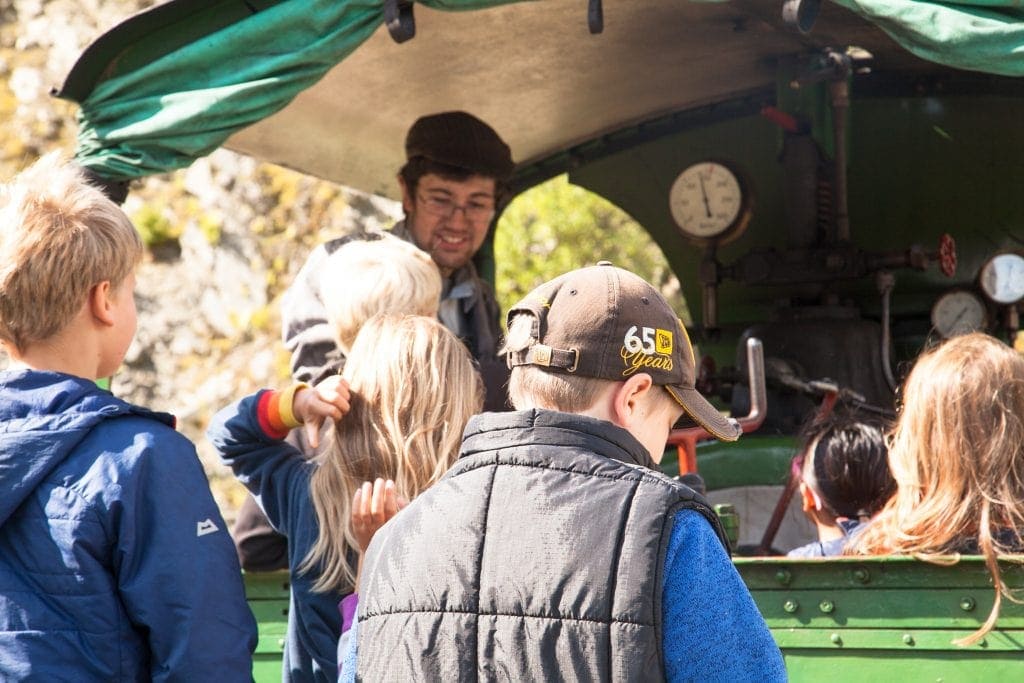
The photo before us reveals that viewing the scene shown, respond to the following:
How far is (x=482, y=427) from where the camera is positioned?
6.20 ft

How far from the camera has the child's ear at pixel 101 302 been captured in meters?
2.31

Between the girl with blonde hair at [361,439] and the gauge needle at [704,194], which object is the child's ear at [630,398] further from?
the gauge needle at [704,194]

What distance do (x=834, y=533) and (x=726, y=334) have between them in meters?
2.10

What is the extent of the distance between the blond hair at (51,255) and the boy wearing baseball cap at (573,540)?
70 centimetres

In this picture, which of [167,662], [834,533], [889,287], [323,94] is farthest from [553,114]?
[167,662]

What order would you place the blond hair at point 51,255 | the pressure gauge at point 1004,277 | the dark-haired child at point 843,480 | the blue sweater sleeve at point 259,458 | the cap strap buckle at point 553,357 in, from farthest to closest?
1. the pressure gauge at point 1004,277
2. the dark-haired child at point 843,480
3. the blue sweater sleeve at point 259,458
4. the blond hair at point 51,255
5. the cap strap buckle at point 553,357

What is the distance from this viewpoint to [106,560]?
2.18m

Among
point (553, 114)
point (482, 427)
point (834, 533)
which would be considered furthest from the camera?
point (553, 114)

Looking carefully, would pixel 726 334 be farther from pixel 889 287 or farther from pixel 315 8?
pixel 315 8

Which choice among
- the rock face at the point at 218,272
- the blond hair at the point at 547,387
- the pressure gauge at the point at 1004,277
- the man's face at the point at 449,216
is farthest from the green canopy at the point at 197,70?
the rock face at the point at 218,272

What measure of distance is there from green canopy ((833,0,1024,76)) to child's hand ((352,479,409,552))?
143cm

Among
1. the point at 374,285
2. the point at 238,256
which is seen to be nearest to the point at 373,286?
the point at 374,285

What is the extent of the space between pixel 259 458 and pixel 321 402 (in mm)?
304

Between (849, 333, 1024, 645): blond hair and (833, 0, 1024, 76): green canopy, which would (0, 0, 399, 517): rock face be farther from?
(849, 333, 1024, 645): blond hair
